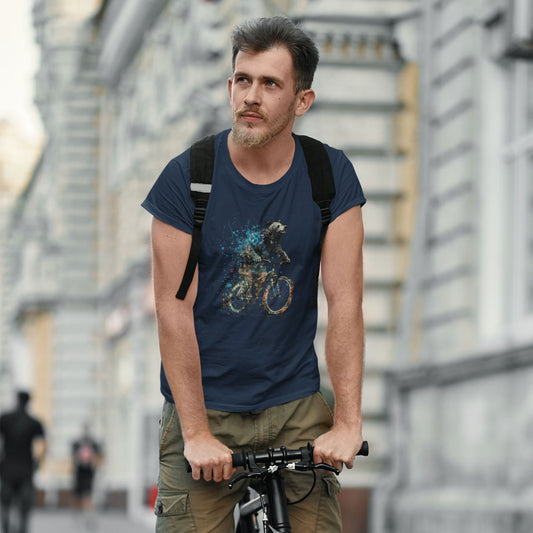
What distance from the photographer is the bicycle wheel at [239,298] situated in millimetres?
3262

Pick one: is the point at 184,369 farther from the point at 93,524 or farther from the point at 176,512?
the point at 93,524

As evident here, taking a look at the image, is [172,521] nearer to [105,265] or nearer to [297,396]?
[297,396]

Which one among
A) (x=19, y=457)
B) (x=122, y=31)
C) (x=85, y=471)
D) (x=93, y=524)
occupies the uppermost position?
(x=122, y=31)

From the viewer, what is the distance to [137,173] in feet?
87.1

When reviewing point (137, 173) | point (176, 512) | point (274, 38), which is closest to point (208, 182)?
point (274, 38)

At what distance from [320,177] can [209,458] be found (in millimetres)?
782

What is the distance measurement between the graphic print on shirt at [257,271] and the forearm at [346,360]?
0.15 metres

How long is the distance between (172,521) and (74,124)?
3101 centimetres

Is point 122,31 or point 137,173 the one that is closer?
point 137,173

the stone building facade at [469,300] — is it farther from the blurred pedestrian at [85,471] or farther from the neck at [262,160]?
the blurred pedestrian at [85,471]

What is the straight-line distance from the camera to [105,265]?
3259 centimetres

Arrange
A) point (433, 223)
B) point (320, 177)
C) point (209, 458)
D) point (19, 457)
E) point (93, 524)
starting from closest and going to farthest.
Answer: point (209, 458), point (320, 177), point (433, 223), point (19, 457), point (93, 524)

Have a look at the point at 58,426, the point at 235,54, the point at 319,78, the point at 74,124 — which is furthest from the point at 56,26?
the point at 235,54

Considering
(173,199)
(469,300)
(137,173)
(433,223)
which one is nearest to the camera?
(173,199)
